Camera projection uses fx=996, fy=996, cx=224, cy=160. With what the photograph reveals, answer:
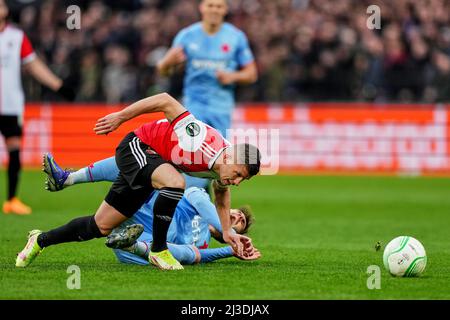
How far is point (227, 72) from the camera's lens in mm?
12930

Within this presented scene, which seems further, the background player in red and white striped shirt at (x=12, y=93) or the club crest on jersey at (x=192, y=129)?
the background player in red and white striped shirt at (x=12, y=93)

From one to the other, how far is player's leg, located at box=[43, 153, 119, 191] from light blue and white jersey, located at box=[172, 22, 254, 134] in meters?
3.86

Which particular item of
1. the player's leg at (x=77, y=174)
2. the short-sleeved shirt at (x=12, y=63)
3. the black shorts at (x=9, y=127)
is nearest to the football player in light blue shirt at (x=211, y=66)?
the short-sleeved shirt at (x=12, y=63)

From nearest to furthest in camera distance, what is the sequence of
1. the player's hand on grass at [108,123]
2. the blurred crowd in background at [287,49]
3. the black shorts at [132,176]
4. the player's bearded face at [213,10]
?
the player's hand on grass at [108,123], the black shorts at [132,176], the player's bearded face at [213,10], the blurred crowd in background at [287,49]

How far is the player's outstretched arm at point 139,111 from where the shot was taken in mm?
7801

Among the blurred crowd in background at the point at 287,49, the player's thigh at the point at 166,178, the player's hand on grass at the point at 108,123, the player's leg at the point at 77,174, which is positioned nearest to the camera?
the player's hand on grass at the point at 108,123

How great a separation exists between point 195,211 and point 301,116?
11.9 meters

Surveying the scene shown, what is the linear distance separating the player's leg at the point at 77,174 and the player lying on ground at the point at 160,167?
80 centimetres

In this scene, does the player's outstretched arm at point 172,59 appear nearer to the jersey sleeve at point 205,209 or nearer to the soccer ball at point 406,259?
the jersey sleeve at point 205,209

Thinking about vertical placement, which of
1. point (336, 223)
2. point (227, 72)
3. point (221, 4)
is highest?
point (221, 4)

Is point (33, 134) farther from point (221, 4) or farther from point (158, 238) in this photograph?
point (158, 238)

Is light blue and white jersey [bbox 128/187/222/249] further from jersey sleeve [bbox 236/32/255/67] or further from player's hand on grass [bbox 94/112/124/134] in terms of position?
jersey sleeve [bbox 236/32/255/67]

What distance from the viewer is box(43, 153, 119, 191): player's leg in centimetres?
903
